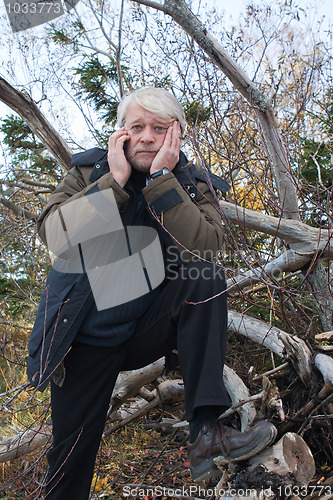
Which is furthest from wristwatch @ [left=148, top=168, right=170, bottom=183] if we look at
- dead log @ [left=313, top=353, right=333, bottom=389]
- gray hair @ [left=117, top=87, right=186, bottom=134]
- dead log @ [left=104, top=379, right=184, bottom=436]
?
dead log @ [left=104, top=379, right=184, bottom=436]

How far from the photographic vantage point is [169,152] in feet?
7.02

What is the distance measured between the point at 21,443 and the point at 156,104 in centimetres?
223

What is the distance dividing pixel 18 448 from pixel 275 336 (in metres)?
1.78

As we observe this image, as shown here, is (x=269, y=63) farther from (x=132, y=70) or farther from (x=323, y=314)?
(x=323, y=314)

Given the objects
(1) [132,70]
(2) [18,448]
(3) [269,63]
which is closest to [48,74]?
(1) [132,70]

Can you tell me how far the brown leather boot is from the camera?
1689 millimetres

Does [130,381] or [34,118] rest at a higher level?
[34,118]

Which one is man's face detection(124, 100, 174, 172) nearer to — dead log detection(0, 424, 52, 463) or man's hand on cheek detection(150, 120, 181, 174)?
man's hand on cheek detection(150, 120, 181, 174)

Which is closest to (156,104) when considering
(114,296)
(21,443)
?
(114,296)

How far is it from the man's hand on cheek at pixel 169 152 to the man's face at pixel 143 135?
53 millimetres

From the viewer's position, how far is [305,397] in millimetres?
2332

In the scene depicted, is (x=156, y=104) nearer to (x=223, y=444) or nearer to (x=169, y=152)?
(x=169, y=152)

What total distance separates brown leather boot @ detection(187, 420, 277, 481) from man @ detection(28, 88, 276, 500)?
52mm

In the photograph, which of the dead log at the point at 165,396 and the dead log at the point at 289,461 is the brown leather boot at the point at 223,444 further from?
the dead log at the point at 165,396
